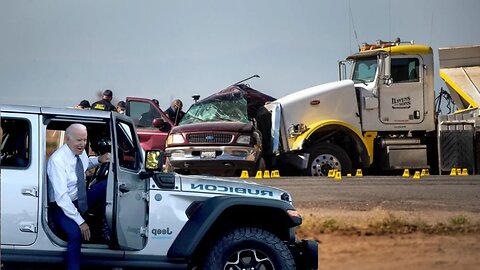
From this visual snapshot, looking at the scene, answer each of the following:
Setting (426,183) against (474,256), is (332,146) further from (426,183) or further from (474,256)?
(474,256)

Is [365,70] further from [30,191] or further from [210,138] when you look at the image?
[30,191]

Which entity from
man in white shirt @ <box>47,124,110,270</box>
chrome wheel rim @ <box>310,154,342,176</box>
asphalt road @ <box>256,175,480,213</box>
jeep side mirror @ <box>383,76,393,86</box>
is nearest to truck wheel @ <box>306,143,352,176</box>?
chrome wheel rim @ <box>310,154,342,176</box>

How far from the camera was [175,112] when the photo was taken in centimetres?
1374

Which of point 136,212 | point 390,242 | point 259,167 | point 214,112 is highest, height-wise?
point 214,112

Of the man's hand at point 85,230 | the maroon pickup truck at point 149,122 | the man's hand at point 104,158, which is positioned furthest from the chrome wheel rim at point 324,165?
the man's hand at point 85,230

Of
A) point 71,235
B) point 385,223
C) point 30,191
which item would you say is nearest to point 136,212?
point 71,235

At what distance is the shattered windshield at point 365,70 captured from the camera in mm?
14492

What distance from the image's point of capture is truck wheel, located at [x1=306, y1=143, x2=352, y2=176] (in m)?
13.9

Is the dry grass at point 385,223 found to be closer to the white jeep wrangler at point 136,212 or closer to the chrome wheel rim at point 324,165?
the white jeep wrangler at point 136,212

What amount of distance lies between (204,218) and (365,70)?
30.2 ft

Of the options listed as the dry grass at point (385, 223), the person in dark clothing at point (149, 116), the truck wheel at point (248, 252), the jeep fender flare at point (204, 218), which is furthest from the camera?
the person in dark clothing at point (149, 116)

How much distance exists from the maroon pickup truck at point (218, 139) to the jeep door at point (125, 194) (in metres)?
6.04

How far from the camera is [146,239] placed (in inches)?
240

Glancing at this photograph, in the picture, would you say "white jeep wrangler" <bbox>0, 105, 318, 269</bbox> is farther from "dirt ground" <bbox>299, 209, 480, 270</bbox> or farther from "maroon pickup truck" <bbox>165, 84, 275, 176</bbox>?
"maroon pickup truck" <bbox>165, 84, 275, 176</bbox>
